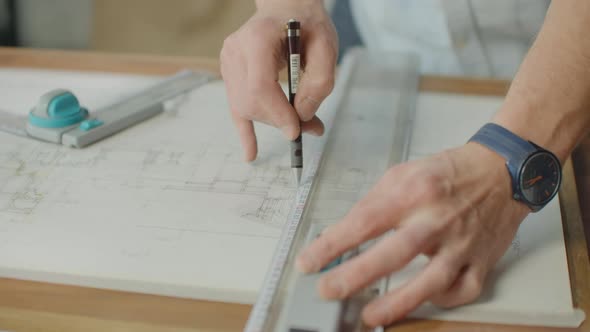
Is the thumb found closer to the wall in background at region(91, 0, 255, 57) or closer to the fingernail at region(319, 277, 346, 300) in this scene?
the fingernail at region(319, 277, 346, 300)

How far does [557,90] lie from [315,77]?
12.6 inches

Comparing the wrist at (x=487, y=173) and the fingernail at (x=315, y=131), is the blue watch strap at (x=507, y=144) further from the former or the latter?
the fingernail at (x=315, y=131)

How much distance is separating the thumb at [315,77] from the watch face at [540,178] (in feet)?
0.98

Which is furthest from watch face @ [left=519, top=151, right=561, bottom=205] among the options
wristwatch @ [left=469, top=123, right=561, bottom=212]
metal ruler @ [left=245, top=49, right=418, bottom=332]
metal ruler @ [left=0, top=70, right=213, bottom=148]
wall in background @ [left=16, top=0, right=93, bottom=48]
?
wall in background @ [left=16, top=0, right=93, bottom=48]

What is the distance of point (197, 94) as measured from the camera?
123 centimetres

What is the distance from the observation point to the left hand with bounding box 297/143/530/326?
631mm

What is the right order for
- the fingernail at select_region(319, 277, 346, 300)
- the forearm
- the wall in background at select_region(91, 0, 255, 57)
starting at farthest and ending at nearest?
the wall in background at select_region(91, 0, 255, 57), the forearm, the fingernail at select_region(319, 277, 346, 300)

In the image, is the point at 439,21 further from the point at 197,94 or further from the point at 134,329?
the point at 134,329

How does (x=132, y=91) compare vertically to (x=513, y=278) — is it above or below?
below

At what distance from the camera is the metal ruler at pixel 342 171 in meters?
0.62

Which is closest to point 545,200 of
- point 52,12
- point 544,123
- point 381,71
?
point 544,123

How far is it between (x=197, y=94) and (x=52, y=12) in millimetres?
1255

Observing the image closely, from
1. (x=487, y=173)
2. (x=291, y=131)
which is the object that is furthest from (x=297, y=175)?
(x=487, y=173)

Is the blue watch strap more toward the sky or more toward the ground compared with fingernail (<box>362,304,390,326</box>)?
more toward the sky
